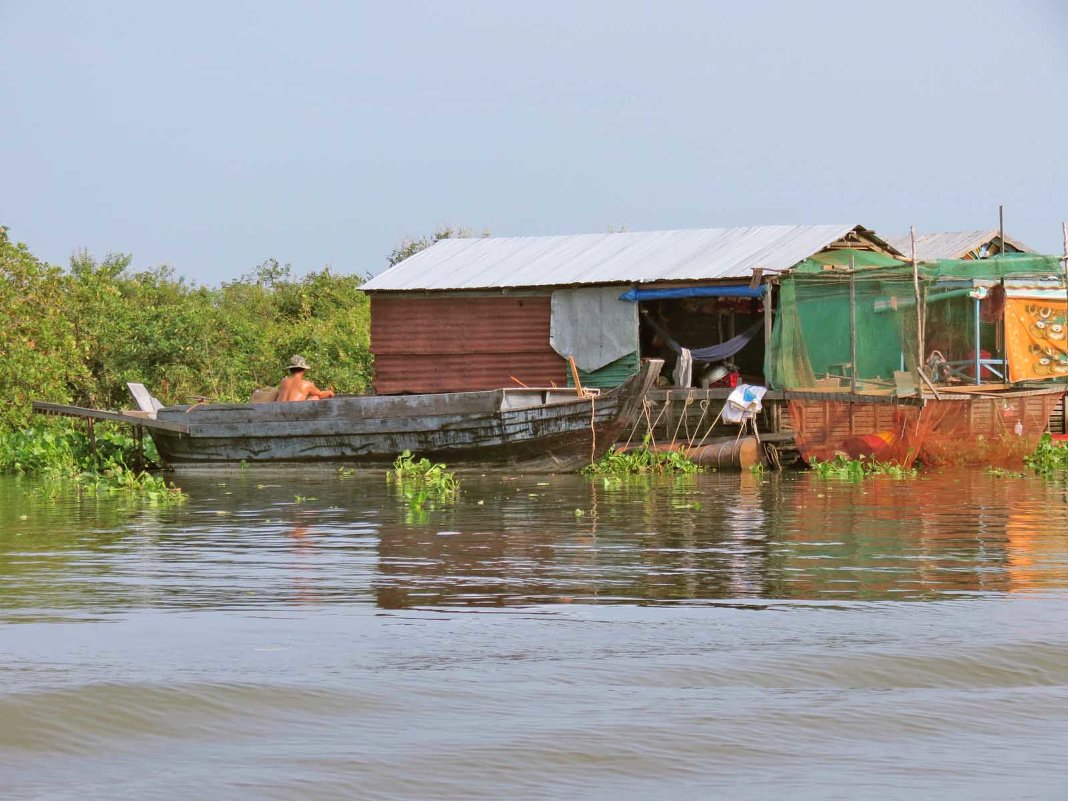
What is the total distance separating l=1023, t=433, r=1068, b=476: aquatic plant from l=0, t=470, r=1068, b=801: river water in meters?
6.33

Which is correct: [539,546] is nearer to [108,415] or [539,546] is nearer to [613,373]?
[108,415]

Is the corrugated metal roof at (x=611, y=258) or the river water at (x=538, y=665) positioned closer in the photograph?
the river water at (x=538, y=665)

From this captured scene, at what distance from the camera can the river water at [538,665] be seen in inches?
163

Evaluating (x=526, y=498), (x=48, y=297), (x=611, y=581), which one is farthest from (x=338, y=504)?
(x=48, y=297)

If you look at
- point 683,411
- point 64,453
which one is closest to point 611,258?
point 683,411

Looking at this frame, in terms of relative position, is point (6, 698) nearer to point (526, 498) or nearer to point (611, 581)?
point (611, 581)

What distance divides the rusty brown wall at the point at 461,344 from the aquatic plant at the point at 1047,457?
25.1 ft

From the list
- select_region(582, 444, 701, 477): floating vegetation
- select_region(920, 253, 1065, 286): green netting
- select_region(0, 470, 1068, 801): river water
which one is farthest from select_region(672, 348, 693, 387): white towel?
select_region(0, 470, 1068, 801): river water

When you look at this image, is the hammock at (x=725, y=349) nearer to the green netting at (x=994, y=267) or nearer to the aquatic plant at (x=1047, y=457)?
the green netting at (x=994, y=267)

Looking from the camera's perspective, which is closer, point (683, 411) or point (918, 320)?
point (918, 320)

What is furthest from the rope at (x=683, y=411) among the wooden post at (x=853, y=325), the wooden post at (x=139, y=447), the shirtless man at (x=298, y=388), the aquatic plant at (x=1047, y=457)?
the wooden post at (x=139, y=447)

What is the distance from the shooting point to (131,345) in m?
25.3

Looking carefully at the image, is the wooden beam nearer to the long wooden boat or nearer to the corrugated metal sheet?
the long wooden boat

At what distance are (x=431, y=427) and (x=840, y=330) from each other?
5104 mm
